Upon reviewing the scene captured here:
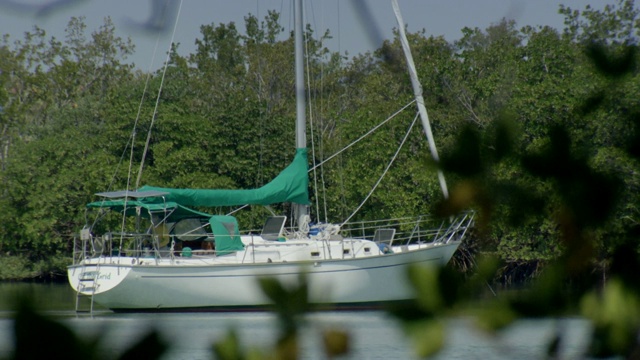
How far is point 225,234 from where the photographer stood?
61.4ft

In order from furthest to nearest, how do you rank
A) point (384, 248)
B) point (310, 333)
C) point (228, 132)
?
point (228, 132)
point (384, 248)
point (310, 333)

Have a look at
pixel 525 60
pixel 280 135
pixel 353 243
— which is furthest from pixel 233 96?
pixel 353 243

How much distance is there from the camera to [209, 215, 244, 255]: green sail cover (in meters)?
18.7

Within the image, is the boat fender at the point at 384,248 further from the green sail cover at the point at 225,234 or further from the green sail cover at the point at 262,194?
the green sail cover at the point at 225,234

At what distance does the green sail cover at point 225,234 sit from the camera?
18.7m

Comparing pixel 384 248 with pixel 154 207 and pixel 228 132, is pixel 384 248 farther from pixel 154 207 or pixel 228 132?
pixel 228 132

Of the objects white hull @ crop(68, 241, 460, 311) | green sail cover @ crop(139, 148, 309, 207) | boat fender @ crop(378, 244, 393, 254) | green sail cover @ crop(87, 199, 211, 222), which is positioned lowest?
white hull @ crop(68, 241, 460, 311)

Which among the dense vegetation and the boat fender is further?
the dense vegetation

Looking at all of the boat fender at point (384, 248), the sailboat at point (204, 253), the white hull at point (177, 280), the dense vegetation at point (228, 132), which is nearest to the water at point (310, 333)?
the dense vegetation at point (228, 132)

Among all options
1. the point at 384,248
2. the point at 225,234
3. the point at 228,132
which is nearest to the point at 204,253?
the point at 225,234

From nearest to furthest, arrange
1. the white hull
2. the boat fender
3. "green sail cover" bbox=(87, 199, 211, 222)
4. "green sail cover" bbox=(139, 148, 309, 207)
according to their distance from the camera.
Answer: "green sail cover" bbox=(87, 199, 211, 222) → the white hull → "green sail cover" bbox=(139, 148, 309, 207) → the boat fender

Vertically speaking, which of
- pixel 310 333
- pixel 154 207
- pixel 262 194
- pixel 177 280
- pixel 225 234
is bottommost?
pixel 177 280

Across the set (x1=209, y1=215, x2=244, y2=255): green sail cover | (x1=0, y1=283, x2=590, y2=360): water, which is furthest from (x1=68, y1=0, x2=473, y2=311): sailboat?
(x1=0, y1=283, x2=590, y2=360): water

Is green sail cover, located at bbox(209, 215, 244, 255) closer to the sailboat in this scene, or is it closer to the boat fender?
the sailboat
